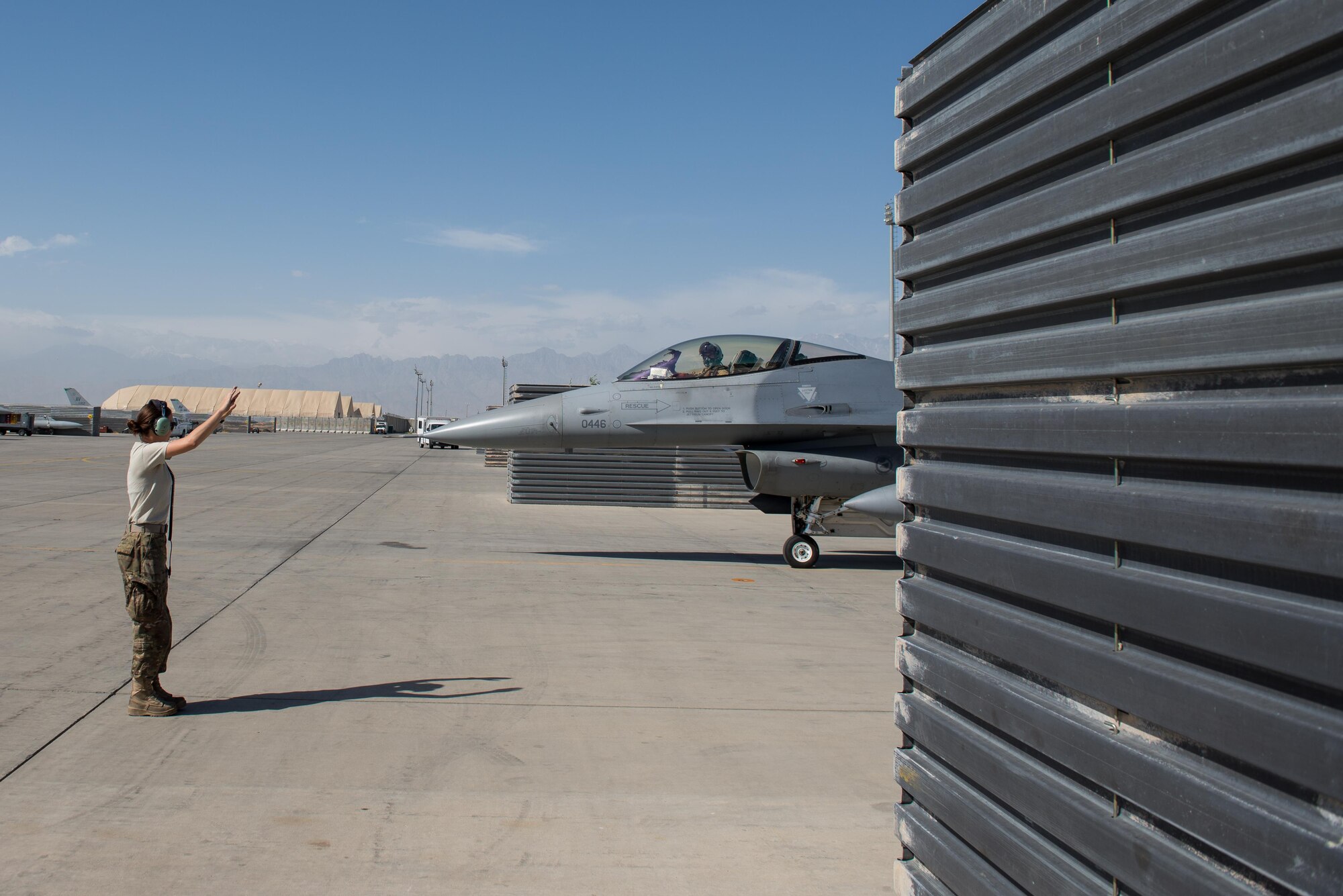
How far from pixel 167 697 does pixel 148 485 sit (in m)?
1.16

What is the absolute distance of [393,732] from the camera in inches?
204

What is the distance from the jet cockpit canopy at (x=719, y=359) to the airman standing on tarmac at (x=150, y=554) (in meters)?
7.00

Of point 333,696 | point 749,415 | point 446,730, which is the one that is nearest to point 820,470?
point 749,415

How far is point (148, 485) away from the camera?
18.1ft

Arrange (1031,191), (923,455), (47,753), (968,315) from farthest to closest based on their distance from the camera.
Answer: (47,753), (923,455), (968,315), (1031,191)

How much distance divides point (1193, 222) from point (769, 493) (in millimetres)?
10600

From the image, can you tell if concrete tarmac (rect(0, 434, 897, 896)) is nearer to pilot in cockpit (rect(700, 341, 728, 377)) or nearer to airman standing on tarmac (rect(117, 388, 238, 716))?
airman standing on tarmac (rect(117, 388, 238, 716))

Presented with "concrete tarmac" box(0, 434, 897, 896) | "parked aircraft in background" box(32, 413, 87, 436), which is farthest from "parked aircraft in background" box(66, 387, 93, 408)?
"concrete tarmac" box(0, 434, 897, 896)

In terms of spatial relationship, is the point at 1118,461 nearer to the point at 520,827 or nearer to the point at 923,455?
the point at 923,455

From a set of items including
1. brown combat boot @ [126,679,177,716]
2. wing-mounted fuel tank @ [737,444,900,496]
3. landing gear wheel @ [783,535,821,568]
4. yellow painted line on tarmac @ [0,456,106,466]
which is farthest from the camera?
yellow painted line on tarmac @ [0,456,106,466]

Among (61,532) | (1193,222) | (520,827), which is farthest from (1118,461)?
(61,532)

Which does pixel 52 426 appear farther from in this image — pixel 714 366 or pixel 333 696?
pixel 333 696

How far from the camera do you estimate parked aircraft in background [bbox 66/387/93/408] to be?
75.0m

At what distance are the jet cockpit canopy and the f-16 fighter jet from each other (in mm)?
12
